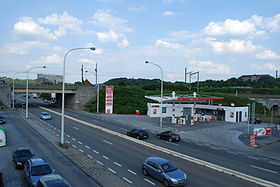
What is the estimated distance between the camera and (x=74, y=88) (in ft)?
211

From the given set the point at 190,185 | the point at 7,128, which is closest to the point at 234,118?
the point at 190,185

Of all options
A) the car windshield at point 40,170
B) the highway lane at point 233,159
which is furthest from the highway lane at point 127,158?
the car windshield at point 40,170

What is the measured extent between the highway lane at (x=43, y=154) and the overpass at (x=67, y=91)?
27787 millimetres

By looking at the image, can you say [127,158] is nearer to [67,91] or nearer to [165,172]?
[165,172]

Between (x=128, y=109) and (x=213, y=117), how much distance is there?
68.7 ft

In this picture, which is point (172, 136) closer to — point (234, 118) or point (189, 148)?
point (189, 148)

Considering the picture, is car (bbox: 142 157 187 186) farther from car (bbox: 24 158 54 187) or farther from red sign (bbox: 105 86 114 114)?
red sign (bbox: 105 86 114 114)

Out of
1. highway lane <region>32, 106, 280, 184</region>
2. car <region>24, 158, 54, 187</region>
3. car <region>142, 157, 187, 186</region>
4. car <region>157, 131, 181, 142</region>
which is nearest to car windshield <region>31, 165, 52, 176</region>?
car <region>24, 158, 54, 187</region>

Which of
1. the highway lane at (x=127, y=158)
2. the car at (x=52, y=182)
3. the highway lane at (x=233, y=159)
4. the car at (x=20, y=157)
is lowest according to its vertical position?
the highway lane at (x=233, y=159)

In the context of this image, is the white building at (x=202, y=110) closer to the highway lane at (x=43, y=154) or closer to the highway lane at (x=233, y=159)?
the highway lane at (x=233, y=159)

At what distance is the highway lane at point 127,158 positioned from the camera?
14.3 metres

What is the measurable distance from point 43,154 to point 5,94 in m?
45.6

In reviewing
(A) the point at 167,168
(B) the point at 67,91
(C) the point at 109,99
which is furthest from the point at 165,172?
(B) the point at 67,91

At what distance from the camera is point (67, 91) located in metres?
63.5
